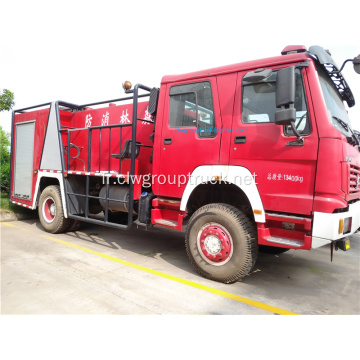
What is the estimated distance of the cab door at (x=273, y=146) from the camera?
121 inches

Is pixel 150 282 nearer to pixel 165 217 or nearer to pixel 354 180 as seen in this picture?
pixel 165 217

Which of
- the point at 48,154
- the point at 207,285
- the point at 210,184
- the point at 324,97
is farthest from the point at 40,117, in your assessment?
the point at 324,97

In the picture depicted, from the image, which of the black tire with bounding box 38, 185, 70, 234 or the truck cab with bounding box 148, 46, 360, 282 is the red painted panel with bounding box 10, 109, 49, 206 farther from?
the truck cab with bounding box 148, 46, 360, 282

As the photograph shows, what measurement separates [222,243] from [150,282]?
1.01m

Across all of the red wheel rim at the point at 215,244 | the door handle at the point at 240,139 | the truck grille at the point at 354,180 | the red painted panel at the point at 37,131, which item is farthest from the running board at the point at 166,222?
the red painted panel at the point at 37,131

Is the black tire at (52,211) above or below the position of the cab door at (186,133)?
below

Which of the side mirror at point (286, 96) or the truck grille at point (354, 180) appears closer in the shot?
the side mirror at point (286, 96)

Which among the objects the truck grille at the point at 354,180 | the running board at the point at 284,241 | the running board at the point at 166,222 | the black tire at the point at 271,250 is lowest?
the black tire at the point at 271,250

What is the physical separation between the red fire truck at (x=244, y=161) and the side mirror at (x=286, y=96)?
0.03 ft

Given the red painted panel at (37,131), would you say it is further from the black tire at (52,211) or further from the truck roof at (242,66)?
the truck roof at (242,66)

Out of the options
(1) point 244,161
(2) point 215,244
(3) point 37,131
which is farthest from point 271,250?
(3) point 37,131

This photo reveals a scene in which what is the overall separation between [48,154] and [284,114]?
4.84 meters

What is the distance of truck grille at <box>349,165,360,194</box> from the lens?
3.21 meters

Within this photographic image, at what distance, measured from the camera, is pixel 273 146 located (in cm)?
323
